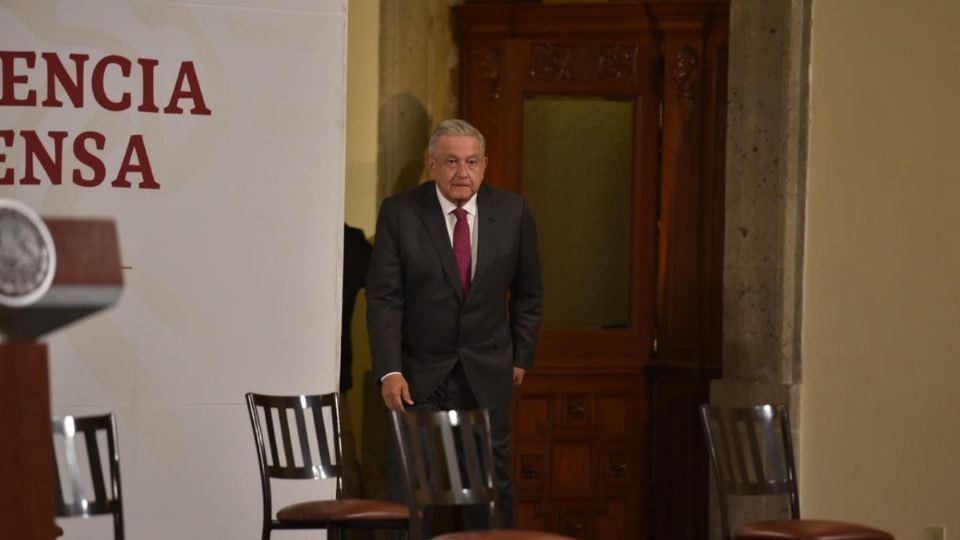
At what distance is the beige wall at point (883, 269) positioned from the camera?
5.94m

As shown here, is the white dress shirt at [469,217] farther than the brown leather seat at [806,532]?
Yes

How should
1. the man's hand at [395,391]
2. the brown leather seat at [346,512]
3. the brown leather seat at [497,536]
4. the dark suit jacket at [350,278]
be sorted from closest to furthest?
the brown leather seat at [497,536] → the brown leather seat at [346,512] → the man's hand at [395,391] → the dark suit jacket at [350,278]

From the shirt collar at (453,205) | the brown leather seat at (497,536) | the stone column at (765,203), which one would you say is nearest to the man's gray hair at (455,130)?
the shirt collar at (453,205)

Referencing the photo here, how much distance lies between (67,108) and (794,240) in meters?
2.77

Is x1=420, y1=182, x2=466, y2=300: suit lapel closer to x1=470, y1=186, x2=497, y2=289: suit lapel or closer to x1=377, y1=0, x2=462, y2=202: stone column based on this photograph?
x1=470, y1=186, x2=497, y2=289: suit lapel

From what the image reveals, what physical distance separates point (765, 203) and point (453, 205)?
4.76ft

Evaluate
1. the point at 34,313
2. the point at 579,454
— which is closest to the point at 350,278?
the point at 579,454

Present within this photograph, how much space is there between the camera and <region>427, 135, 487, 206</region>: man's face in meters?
5.34

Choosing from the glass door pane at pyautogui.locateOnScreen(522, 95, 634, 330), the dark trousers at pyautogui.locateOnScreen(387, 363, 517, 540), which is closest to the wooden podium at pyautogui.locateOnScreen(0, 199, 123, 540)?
the dark trousers at pyautogui.locateOnScreen(387, 363, 517, 540)

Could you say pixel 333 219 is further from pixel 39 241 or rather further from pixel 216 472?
pixel 39 241

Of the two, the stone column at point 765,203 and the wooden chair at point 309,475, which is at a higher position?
the stone column at point 765,203

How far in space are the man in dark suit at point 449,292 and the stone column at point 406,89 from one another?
4.92 ft

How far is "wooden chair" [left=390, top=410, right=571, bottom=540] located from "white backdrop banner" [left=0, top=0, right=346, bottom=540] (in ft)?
4.47

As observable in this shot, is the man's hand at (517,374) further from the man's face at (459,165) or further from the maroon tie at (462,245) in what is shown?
the man's face at (459,165)
